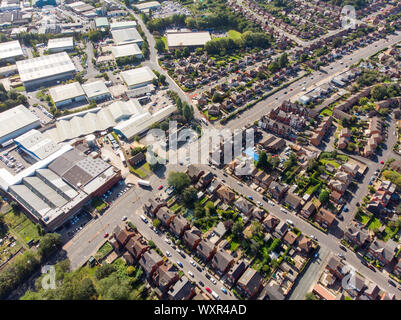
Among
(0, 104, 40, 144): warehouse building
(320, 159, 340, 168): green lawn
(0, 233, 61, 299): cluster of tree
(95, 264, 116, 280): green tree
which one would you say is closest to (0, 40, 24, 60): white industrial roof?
(0, 104, 40, 144): warehouse building

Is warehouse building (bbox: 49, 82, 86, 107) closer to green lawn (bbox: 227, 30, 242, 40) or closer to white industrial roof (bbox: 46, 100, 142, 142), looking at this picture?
white industrial roof (bbox: 46, 100, 142, 142)

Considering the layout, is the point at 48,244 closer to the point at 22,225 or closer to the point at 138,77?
the point at 22,225

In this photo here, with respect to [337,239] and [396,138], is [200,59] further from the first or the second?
[337,239]

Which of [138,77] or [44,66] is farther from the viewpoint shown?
[44,66]

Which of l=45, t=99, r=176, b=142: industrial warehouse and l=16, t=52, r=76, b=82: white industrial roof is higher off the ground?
l=16, t=52, r=76, b=82: white industrial roof

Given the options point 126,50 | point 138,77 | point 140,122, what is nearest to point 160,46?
point 126,50

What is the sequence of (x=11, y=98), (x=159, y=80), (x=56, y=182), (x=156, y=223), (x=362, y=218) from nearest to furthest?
(x=156, y=223)
(x=362, y=218)
(x=56, y=182)
(x=11, y=98)
(x=159, y=80)

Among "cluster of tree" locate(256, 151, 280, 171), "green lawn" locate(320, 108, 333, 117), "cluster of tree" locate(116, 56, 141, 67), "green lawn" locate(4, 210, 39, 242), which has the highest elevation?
"cluster of tree" locate(116, 56, 141, 67)

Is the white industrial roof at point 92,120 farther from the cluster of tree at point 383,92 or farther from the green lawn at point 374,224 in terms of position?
the cluster of tree at point 383,92
